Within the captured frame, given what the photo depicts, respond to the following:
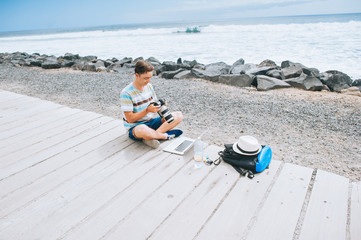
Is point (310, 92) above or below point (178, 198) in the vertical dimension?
below

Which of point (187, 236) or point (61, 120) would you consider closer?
point (187, 236)

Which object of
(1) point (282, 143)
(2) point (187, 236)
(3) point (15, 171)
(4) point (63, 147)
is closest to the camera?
(2) point (187, 236)

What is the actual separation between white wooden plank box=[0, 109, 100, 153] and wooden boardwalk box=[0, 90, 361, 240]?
0.03m

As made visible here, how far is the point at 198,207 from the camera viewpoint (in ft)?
6.39

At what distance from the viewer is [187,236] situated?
168 cm

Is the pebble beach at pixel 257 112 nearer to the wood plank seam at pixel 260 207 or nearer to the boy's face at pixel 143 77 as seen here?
the wood plank seam at pixel 260 207

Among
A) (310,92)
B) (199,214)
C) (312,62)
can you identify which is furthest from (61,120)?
(312,62)

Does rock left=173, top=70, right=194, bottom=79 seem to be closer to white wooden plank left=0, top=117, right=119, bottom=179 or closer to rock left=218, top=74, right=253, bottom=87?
rock left=218, top=74, right=253, bottom=87

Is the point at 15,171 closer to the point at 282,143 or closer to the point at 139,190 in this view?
the point at 139,190

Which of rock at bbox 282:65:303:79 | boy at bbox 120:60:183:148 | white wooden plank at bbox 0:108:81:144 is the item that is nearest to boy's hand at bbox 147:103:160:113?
boy at bbox 120:60:183:148

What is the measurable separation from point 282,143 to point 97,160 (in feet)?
9.03

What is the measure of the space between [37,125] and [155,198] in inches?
102

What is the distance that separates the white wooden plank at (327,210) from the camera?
171 centimetres

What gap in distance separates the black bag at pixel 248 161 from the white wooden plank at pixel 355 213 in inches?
29.5
